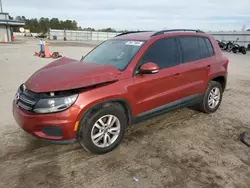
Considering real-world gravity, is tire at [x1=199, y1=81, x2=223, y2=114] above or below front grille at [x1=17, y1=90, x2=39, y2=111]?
below

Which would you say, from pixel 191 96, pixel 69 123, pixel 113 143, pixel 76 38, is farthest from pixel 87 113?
pixel 76 38

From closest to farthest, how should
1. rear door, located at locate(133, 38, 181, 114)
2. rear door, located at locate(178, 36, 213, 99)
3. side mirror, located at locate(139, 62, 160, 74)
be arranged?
side mirror, located at locate(139, 62, 160, 74)
rear door, located at locate(133, 38, 181, 114)
rear door, located at locate(178, 36, 213, 99)

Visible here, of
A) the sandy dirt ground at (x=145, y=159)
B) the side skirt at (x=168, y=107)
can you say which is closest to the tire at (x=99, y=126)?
the sandy dirt ground at (x=145, y=159)

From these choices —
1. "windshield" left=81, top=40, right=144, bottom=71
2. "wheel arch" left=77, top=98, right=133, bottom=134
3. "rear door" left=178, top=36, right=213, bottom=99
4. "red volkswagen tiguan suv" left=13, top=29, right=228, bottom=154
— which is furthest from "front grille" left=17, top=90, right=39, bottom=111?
"rear door" left=178, top=36, right=213, bottom=99

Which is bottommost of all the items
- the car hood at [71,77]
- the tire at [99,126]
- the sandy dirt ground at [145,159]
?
the sandy dirt ground at [145,159]

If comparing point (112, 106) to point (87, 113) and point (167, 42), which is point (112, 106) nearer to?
point (87, 113)

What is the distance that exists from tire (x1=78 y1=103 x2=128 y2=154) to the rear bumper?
0.16 metres

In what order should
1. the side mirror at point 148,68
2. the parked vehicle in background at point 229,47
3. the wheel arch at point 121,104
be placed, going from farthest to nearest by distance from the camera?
the parked vehicle in background at point 229,47
the side mirror at point 148,68
the wheel arch at point 121,104

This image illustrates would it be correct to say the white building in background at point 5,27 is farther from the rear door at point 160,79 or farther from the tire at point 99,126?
the tire at point 99,126

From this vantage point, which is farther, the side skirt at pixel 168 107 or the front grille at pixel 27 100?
the side skirt at pixel 168 107

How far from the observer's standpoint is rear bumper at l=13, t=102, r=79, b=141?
115 inches

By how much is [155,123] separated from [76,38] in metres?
60.9

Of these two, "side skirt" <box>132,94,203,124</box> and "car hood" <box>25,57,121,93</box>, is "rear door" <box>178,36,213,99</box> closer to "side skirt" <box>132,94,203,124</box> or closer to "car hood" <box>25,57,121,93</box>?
"side skirt" <box>132,94,203,124</box>

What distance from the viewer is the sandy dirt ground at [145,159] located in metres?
2.82
